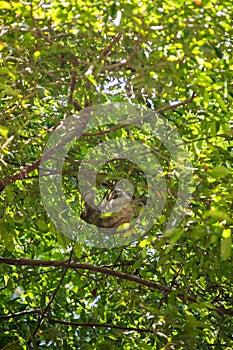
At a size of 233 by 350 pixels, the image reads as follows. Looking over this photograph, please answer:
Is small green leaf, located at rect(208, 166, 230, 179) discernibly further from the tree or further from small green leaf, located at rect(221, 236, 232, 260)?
small green leaf, located at rect(221, 236, 232, 260)

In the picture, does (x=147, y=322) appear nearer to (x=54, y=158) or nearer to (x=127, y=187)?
(x=127, y=187)

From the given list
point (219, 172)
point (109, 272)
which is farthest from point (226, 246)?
point (109, 272)

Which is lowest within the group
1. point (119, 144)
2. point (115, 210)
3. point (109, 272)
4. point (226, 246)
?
point (109, 272)

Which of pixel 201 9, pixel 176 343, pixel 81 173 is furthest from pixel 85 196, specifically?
pixel 201 9

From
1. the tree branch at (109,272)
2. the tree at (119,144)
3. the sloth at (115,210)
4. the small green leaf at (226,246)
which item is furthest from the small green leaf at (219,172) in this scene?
the tree branch at (109,272)

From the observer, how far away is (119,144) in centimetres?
317

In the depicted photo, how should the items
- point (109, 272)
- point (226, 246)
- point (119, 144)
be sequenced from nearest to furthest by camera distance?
point (226, 246) < point (119, 144) < point (109, 272)

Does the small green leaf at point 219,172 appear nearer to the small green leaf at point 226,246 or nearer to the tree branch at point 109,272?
the small green leaf at point 226,246

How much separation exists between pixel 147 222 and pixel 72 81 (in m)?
0.73

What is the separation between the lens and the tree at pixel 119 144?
243 centimetres

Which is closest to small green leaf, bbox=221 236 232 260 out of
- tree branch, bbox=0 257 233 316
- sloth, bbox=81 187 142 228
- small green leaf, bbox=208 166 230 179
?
small green leaf, bbox=208 166 230 179

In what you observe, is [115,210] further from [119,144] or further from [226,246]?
[226,246]

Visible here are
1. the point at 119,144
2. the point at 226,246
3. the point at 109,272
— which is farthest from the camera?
the point at 109,272

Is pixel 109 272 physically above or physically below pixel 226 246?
below
